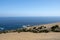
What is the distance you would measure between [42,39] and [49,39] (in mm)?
648

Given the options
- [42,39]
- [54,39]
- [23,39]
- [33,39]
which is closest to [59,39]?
[54,39]

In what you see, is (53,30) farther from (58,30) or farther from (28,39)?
(28,39)

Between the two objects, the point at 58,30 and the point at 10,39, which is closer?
the point at 10,39

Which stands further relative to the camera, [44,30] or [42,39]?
[44,30]

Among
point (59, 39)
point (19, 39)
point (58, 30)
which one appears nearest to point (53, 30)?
point (58, 30)

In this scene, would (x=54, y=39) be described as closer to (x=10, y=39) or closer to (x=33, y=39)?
(x=33, y=39)

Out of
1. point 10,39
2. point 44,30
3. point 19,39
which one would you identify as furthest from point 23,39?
point 44,30

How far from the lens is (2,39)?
42.1ft

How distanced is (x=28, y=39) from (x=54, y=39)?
2.41m

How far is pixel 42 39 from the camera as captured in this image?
41.4ft

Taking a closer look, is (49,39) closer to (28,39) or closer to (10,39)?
(28,39)

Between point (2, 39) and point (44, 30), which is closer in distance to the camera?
point (2, 39)

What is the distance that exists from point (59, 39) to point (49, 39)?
0.91 metres

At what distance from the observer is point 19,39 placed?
12625 millimetres
